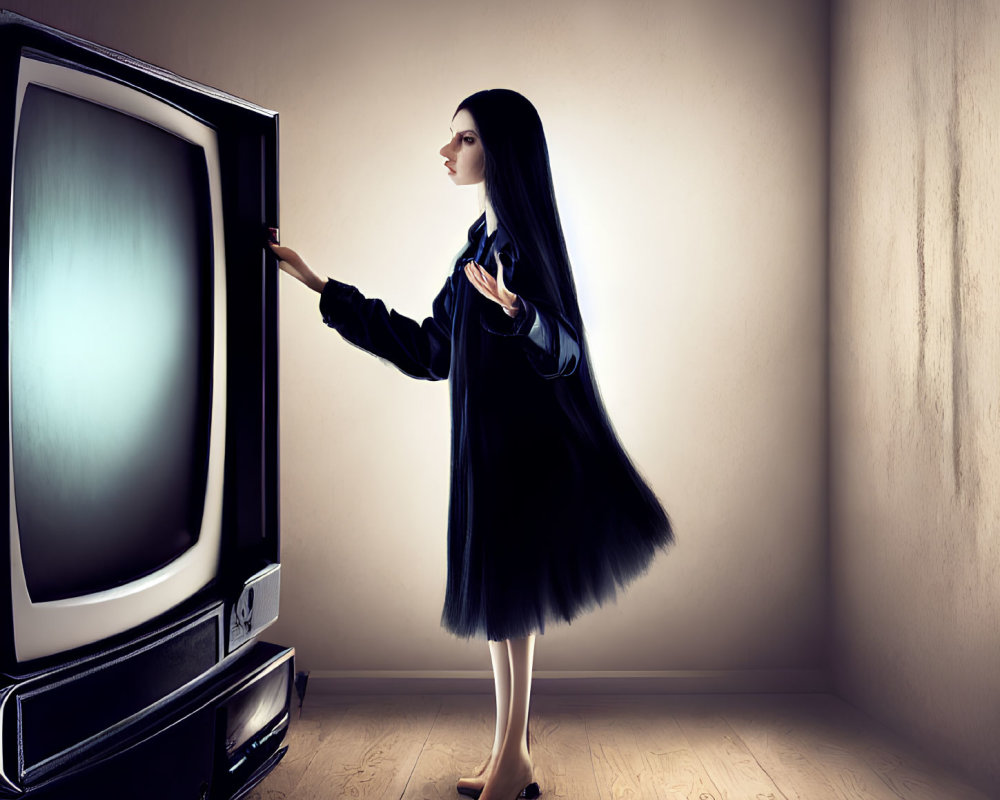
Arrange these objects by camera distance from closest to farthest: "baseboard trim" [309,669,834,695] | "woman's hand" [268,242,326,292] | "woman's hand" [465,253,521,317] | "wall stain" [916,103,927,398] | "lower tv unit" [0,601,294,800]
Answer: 1. "lower tv unit" [0,601,294,800]
2. "woman's hand" [465,253,521,317]
3. "woman's hand" [268,242,326,292]
4. "wall stain" [916,103,927,398]
5. "baseboard trim" [309,669,834,695]

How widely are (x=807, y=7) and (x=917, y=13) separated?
0.41m

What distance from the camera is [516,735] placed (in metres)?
1.48

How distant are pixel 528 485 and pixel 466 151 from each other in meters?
0.70

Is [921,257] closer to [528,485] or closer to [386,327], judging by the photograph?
[528,485]

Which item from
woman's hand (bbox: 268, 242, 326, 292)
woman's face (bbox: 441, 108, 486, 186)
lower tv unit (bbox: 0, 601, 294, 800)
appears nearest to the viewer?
lower tv unit (bbox: 0, 601, 294, 800)

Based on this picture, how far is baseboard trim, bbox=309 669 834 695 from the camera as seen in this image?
2.03 m

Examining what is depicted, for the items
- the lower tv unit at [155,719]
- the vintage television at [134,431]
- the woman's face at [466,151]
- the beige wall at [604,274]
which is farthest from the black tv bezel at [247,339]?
the beige wall at [604,274]

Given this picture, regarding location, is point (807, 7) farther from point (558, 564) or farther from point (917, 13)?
point (558, 564)

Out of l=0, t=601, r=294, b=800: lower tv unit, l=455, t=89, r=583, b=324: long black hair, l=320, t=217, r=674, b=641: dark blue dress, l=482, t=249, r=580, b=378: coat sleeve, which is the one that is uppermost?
l=455, t=89, r=583, b=324: long black hair

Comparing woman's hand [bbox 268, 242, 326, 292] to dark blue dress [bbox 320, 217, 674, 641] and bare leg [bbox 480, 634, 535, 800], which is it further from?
bare leg [bbox 480, 634, 535, 800]

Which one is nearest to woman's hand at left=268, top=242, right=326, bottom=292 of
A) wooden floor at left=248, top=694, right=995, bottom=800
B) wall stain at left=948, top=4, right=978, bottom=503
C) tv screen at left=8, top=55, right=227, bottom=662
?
tv screen at left=8, top=55, right=227, bottom=662

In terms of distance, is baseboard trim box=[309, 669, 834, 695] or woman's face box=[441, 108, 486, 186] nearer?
woman's face box=[441, 108, 486, 186]

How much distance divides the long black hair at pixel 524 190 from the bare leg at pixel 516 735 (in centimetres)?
67

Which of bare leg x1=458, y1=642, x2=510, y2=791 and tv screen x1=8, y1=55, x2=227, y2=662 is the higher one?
tv screen x1=8, y1=55, x2=227, y2=662
